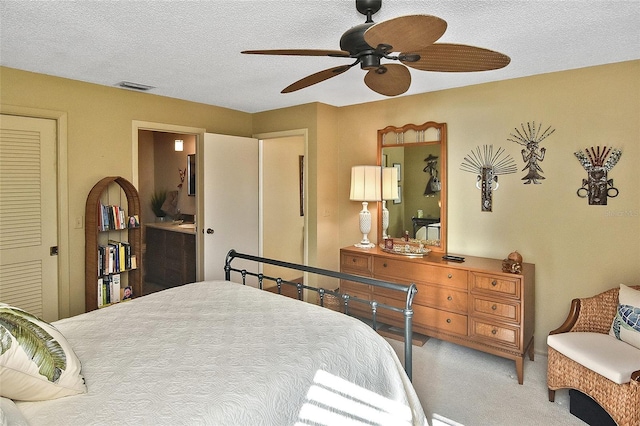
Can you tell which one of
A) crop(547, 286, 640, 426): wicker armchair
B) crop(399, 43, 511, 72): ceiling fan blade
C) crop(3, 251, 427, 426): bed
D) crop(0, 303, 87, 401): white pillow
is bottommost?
crop(547, 286, 640, 426): wicker armchair

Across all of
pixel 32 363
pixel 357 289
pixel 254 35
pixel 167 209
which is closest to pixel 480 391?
pixel 357 289

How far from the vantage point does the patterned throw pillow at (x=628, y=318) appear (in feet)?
7.84

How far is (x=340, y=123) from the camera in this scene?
180 inches

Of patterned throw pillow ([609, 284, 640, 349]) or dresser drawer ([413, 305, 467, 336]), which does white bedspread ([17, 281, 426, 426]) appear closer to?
dresser drawer ([413, 305, 467, 336])

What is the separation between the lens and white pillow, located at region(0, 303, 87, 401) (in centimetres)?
125

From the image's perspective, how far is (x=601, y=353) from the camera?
2293mm

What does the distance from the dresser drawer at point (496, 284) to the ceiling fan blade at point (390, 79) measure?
66.4 inches

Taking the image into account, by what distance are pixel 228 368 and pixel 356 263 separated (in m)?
2.43

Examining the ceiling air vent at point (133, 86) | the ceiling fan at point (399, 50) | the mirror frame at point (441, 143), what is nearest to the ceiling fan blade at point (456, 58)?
the ceiling fan at point (399, 50)

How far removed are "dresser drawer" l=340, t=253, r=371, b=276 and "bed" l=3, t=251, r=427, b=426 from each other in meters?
1.53

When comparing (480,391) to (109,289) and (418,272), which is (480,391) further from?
(109,289)

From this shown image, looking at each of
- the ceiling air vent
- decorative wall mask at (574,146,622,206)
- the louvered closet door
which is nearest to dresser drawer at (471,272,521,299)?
decorative wall mask at (574,146,622,206)

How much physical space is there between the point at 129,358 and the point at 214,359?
14.4 inches

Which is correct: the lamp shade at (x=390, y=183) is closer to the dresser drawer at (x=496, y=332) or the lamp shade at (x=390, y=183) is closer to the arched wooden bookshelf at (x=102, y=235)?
the dresser drawer at (x=496, y=332)
